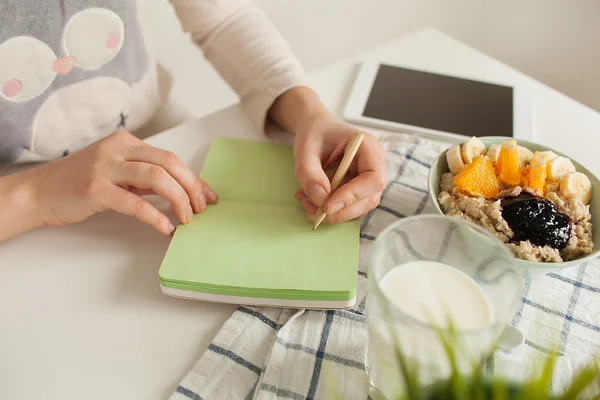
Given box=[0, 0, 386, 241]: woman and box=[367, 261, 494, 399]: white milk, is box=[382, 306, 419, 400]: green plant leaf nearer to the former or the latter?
box=[367, 261, 494, 399]: white milk

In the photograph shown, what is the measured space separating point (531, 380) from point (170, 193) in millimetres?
393

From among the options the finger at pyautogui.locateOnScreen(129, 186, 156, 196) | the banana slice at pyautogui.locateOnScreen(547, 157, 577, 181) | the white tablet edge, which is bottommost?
the white tablet edge

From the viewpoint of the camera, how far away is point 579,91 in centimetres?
149

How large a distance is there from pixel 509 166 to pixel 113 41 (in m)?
0.54

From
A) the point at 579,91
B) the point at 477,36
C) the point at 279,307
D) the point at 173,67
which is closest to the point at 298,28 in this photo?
the point at 173,67

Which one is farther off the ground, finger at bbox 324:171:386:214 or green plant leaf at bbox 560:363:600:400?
green plant leaf at bbox 560:363:600:400

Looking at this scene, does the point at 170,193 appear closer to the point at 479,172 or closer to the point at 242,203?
the point at 242,203

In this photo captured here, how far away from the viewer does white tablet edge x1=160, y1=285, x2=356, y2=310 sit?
1.69ft

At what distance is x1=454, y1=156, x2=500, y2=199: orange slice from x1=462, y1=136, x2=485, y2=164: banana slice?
2cm

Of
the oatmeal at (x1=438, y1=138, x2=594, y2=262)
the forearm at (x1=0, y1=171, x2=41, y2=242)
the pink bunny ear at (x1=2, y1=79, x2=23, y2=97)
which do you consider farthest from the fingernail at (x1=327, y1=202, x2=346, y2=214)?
the pink bunny ear at (x1=2, y1=79, x2=23, y2=97)

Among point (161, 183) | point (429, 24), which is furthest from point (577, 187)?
point (429, 24)

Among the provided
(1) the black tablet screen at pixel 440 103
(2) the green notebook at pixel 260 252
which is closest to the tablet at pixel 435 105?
(1) the black tablet screen at pixel 440 103

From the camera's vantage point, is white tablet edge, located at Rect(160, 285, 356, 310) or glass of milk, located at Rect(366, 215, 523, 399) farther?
white tablet edge, located at Rect(160, 285, 356, 310)

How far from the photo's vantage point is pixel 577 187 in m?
0.57
